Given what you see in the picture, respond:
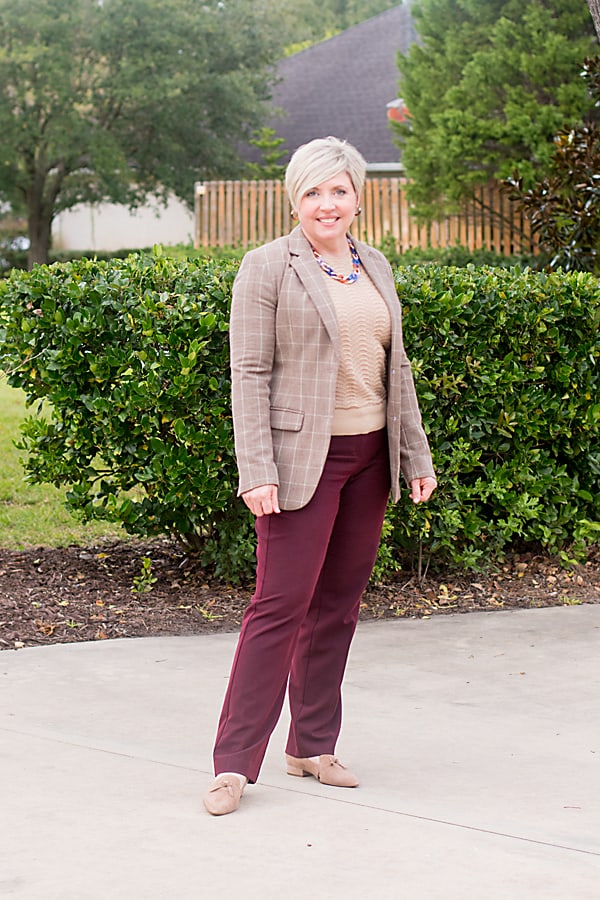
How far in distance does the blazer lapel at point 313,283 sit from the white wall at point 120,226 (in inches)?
1151

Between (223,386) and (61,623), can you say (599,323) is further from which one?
(61,623)

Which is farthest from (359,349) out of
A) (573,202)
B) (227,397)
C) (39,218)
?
(39,218)

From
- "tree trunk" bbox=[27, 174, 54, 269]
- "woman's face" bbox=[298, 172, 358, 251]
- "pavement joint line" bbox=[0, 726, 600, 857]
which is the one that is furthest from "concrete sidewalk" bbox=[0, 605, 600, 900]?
"tree trunk" bbox=[27, 174, 54, 269]

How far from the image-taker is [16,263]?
35188 millimetres

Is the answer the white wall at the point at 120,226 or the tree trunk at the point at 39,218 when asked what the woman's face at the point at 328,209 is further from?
the white wall at the point at 120,226

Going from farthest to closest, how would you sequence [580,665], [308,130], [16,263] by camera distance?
[16,263] < [308,130] < [580,665]

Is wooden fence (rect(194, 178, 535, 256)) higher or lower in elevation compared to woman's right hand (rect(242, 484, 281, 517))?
higher

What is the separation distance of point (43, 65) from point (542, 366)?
25521mm

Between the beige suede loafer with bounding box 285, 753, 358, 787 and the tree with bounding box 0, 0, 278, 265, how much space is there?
1072 inches

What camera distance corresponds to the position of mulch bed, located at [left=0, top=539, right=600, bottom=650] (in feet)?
19.4

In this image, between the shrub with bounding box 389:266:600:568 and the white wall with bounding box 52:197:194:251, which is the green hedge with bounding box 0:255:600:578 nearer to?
the shrub with bounding box 389:266:600:568

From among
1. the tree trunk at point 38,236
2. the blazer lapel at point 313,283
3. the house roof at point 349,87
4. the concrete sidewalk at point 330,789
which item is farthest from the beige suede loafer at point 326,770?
the tree trunk at point 38,236

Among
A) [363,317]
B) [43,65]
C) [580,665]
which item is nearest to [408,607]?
[580,665]

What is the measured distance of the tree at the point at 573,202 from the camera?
976 cm
